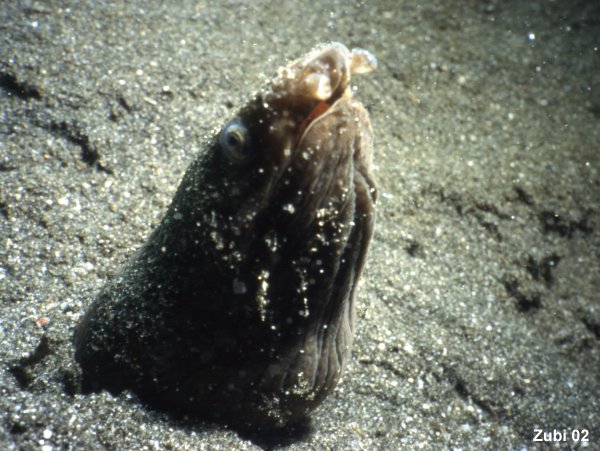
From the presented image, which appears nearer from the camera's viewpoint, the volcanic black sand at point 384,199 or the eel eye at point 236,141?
the eel eye at point 236,141

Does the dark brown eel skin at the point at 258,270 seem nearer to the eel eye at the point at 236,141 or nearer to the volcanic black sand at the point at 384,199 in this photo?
the eel eye at the point at 236,141

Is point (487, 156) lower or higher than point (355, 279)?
lower

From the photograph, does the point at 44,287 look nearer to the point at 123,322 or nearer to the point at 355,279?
the point at 123,322

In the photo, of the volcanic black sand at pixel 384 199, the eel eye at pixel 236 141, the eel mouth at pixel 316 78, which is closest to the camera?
the eel mouth at pixel 316 78

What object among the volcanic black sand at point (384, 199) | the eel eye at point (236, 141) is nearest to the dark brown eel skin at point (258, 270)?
the eel eye at point (236, 141)

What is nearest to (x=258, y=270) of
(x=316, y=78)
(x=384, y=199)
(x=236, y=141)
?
(x=236, y=141)

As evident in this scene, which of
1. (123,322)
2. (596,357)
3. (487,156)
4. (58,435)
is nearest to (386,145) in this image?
(487,156)

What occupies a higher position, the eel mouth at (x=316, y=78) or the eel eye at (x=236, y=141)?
the eel mouth at (x=316, y=78)
